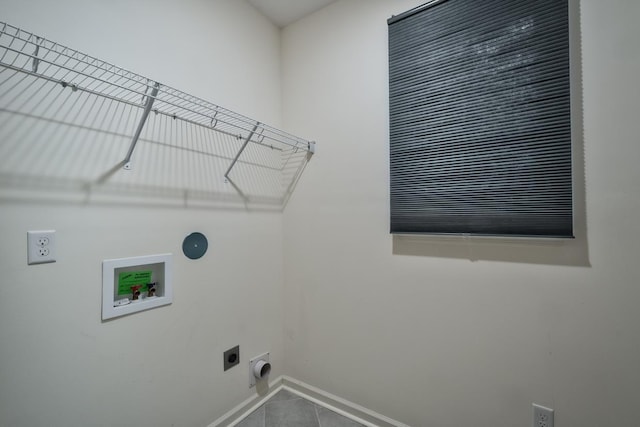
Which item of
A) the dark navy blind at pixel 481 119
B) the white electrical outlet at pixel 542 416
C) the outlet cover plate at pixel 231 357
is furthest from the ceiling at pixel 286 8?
the white electrical outlet at pixel 542 416

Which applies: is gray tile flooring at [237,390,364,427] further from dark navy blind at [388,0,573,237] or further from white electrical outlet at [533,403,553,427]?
dark navy blind at [388,0,573,237]

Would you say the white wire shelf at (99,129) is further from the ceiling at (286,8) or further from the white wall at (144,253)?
the ceiling at (286,8)

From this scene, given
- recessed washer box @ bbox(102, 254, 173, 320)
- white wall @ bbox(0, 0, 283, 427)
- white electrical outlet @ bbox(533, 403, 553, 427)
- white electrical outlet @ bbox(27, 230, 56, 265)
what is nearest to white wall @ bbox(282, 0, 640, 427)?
white electrical outlet @ bbox(533, 403, 553, 427)

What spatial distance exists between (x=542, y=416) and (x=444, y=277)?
63cm

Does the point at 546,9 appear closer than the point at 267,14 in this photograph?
Yes

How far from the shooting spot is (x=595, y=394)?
1.04m

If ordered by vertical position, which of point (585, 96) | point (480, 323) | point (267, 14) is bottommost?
point (480, 323)

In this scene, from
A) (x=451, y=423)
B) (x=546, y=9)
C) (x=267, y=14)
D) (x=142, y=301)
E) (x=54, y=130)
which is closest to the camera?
(x=54, y=130)

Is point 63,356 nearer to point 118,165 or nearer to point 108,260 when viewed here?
point 108,260

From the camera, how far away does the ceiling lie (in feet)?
5.69

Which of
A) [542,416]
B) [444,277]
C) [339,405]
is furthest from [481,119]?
[339,405]

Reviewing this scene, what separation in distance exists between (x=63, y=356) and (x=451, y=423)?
165 cm

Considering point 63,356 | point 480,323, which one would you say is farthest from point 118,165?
point 480,323

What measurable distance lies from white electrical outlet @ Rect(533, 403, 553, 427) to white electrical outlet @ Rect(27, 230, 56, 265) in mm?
1932
